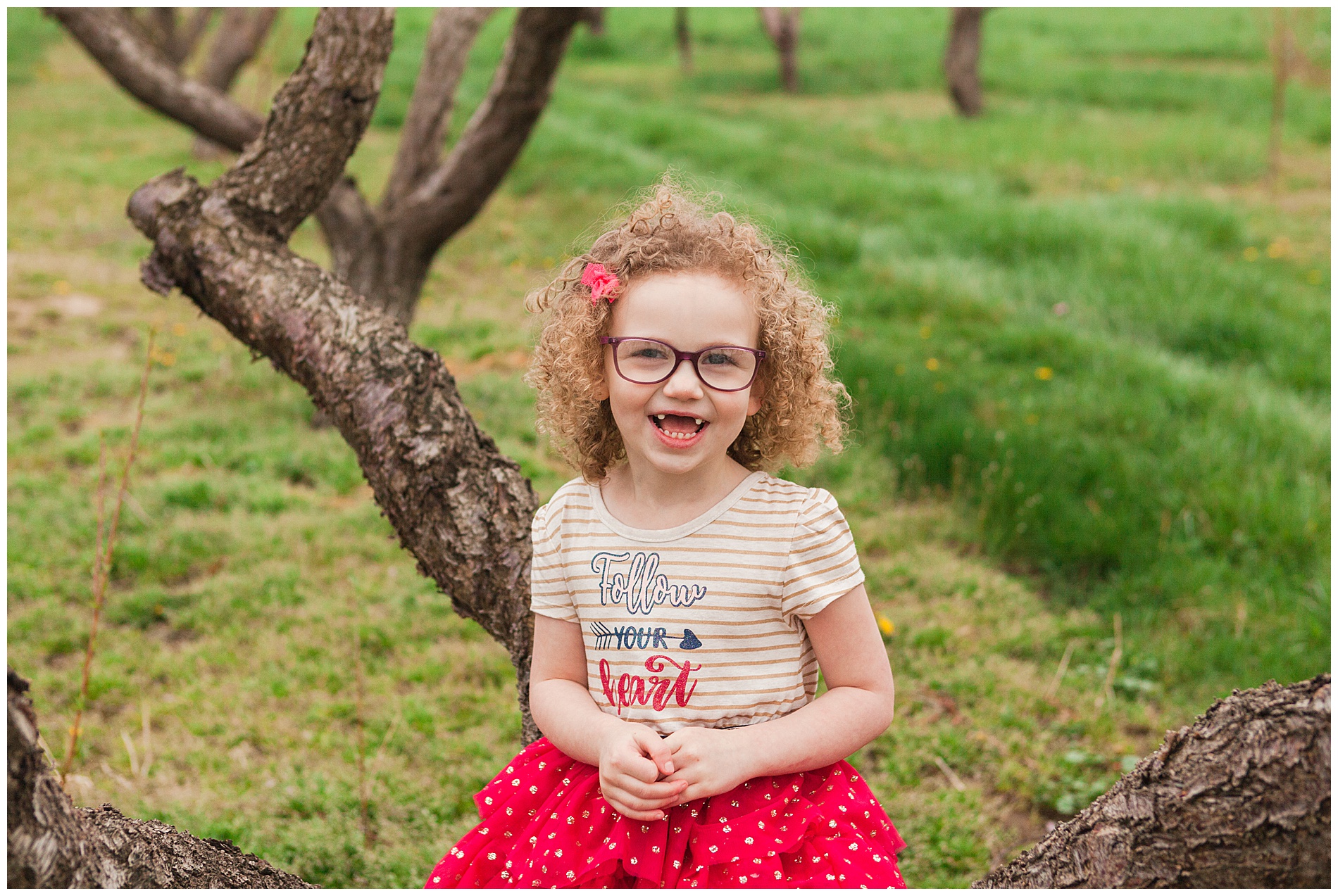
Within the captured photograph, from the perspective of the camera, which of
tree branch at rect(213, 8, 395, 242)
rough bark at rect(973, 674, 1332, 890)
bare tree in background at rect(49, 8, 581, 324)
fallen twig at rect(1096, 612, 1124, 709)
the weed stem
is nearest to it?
rough bark at rect(973, 674, 1332, 890)

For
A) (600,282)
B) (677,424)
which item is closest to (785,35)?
(600,282)

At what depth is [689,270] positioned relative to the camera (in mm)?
1527

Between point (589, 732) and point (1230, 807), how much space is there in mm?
805

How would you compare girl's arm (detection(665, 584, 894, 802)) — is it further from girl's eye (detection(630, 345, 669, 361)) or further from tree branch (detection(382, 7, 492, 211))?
tree branch (detection(382, 7, 492, 211))

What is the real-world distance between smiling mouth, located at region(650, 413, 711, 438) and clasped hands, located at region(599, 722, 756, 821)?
16.1 inches

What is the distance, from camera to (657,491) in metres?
1.60

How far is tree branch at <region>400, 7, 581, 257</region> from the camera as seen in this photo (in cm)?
412

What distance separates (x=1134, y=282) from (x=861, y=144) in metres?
4.92

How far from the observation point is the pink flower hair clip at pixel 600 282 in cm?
156

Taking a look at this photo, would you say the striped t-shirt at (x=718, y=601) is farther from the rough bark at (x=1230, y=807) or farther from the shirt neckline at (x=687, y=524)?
the rough bark at (x=1230, y=807)

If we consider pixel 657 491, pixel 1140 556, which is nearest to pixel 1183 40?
pixel 1140 556

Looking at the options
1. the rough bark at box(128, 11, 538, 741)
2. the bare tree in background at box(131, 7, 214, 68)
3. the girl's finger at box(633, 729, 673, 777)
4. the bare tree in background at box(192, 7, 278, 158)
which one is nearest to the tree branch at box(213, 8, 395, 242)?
the rough bark at box(128, 11, 538, 741)

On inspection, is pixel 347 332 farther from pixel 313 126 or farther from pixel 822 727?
pixel 822 727

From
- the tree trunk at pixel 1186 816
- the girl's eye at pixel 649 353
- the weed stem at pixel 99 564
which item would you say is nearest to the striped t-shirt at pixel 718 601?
the girl's eye at pixel 649 353
